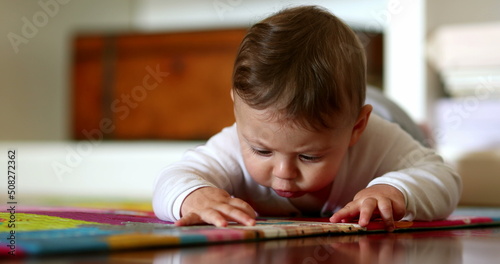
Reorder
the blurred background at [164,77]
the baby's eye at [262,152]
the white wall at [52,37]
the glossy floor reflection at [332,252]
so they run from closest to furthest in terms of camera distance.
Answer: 1. the glossy floor reflection at [332,252]
2. the baby's eye at [262,152]
3. the blurred background at [164,77]
4. the white wall at [52,37]

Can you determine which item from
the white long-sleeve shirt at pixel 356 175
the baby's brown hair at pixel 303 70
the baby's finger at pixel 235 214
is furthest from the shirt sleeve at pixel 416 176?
the baby's finger at pixel 235 214

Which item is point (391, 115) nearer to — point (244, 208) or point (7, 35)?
point (244, 208)

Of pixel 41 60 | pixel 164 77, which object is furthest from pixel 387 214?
pixel 41 60

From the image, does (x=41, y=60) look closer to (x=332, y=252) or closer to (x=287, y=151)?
(x=287, y=151)

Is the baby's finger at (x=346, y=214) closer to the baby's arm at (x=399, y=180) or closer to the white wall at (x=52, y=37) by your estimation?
the baby's arm at (x=399, y=180)

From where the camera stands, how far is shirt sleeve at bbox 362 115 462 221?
0.87 metres

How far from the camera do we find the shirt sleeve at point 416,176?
875 millimetres

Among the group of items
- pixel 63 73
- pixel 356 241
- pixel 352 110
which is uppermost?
pixel 63 73

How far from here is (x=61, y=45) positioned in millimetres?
3318

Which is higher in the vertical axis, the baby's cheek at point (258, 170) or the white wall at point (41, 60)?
the white wall at point (41, 60)

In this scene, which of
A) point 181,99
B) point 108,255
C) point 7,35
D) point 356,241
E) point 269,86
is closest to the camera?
point 108,255

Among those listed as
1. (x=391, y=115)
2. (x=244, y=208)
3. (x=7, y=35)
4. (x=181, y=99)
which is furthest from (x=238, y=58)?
(x=7, y=35)

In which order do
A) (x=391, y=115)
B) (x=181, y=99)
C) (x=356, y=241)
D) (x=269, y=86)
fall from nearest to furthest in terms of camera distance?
(x=356, y=241), (x=269, y=86), (x=391, y=115), (x=181, y=99)

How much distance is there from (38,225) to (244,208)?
220mm
